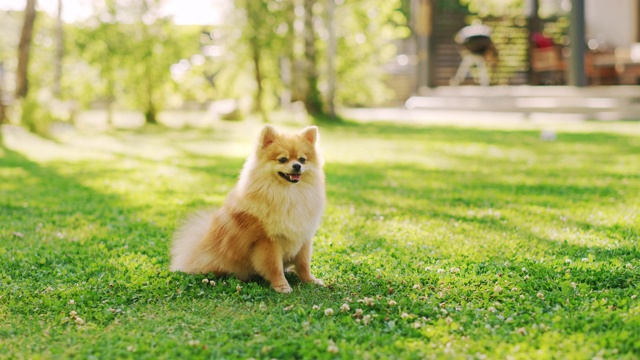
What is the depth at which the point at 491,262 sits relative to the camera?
4.77 m

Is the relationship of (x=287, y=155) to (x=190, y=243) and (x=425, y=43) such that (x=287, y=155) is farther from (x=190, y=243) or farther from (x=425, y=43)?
(x=425, y=43)

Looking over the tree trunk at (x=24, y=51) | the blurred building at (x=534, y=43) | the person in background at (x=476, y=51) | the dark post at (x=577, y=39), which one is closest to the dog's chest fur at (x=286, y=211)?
the dark post at (x=577, y=39)

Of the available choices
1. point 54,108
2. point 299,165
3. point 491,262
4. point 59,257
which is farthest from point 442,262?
point 54,108

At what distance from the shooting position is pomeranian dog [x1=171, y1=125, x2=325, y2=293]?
4.22 metres

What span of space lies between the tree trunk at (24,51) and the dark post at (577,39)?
14760mm

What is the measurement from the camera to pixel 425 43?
76.0 ft

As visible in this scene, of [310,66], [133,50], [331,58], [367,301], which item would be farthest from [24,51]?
[367,301]

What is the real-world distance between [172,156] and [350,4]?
13189 mm

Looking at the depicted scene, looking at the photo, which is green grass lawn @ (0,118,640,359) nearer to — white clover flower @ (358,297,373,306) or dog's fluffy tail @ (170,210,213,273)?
white clover flower @ (358,297,373,306)

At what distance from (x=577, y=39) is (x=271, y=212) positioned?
14.6 metres

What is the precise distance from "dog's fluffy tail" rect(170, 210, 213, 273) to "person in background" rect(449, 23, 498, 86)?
54.2 feet

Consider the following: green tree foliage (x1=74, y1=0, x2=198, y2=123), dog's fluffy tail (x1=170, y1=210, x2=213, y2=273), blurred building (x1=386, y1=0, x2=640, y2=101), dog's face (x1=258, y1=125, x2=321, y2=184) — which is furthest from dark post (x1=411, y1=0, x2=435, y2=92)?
dog's face (x1=258, y1=125, x2=321, y2=184)

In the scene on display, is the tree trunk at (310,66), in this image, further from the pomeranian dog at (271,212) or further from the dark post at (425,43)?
the pomeranian dog at (271,212)

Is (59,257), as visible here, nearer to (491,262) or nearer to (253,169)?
(253,169)
